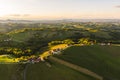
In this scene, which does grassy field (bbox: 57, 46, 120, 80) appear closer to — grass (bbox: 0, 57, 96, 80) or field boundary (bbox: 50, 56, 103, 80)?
field boundary (bbox: 50, 56, 103, 80)

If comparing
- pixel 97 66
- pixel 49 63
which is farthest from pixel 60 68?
pixel 97 66

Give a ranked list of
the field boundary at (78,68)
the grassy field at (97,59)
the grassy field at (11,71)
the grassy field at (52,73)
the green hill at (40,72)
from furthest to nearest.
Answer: the grassy field at (97,59) → the field boundary at (78,68) → the grassy field at (52,73) → the green hill at (40,72) → the grassy field at (11,71)

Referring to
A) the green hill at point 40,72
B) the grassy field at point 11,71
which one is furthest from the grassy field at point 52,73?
the grassy field at point 11,71

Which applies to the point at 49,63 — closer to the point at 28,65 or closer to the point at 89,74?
the point at 28,65

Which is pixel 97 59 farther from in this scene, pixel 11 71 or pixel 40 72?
pixel 11 71

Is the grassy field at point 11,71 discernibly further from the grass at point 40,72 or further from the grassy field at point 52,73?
the grassy field at point 52,73

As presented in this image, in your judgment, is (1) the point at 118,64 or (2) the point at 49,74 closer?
(2) the point at 49,74
